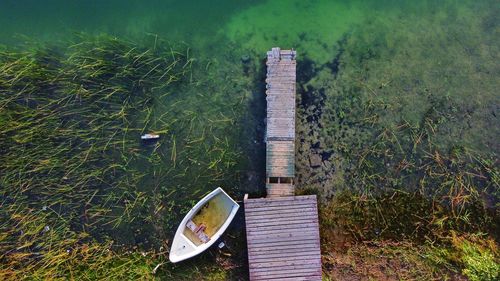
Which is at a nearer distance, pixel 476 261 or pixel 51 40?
pixel 476 261

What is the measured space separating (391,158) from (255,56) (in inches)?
121

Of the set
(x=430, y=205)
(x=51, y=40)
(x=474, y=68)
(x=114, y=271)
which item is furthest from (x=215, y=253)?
(x=474, y=68)

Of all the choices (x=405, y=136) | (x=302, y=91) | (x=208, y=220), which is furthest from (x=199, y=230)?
(x=405, y=136)

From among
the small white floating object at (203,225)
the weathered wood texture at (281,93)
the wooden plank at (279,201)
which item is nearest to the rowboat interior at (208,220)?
the small white floating object at (203,225)

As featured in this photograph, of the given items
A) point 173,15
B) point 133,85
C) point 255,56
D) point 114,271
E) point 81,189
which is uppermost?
point 173,15

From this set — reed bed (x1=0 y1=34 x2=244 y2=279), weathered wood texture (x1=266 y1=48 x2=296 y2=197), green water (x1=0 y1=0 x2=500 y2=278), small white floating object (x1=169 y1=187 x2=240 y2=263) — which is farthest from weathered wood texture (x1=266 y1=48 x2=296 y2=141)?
small white floating object (x1=169 y1=187 x2=240 y2=263)

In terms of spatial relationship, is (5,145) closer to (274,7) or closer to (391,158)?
(274,7)

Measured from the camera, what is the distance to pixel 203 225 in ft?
23.6

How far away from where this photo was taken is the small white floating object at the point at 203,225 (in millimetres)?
7016

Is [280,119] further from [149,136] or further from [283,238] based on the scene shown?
[149,136]

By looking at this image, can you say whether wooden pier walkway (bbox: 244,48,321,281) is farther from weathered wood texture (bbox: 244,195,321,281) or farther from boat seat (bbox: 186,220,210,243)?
boat seat (bbox: 186,220,210,243)

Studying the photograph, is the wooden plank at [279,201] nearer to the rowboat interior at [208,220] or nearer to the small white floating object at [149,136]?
the rowboat interior at [208,220]

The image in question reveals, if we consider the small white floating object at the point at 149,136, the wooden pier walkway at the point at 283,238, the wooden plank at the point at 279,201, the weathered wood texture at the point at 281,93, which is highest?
the weathered wood texture at the point at 281,93

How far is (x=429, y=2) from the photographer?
24.9 ft
